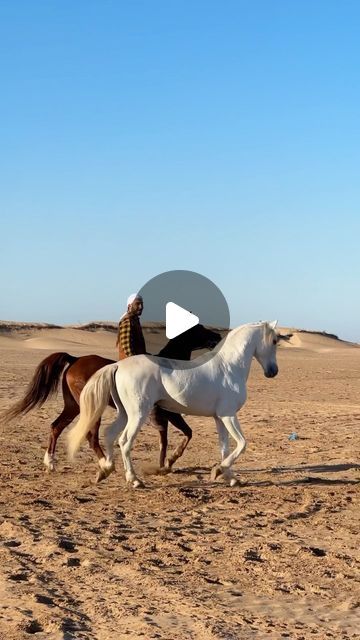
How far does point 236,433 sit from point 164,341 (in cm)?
160

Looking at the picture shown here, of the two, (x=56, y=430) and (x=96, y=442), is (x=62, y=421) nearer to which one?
(x=56, y=430)

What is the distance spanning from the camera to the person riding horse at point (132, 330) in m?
10.5

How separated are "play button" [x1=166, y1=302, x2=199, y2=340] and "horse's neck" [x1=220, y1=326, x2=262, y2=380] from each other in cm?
47

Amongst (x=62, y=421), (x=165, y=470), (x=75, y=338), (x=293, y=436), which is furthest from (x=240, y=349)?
(x=75, y=338)

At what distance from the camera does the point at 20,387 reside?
22625 mm

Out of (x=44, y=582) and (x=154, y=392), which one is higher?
(x=154, y=392)

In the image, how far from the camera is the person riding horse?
1046 cm

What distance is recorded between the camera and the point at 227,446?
9953 mm

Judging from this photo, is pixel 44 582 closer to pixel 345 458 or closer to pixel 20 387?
pixel 345 458

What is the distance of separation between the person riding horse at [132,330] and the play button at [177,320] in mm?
425

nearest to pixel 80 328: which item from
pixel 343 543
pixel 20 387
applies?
pixel 20 387

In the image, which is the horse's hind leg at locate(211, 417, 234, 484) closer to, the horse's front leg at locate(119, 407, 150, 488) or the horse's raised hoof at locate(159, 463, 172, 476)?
the horse's front leg at locate(119, 407, 150, 488)

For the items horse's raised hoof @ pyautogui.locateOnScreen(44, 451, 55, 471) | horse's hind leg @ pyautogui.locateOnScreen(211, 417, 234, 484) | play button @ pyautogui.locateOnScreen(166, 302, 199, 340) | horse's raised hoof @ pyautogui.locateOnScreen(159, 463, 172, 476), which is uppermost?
play button @ pyautogui.locateOnScreen(166, 302, 199, 340)

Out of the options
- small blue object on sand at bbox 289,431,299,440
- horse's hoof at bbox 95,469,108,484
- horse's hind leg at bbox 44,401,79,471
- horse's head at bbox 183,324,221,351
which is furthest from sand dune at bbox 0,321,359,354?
horse's hoof at bbox 95,469,108,484
